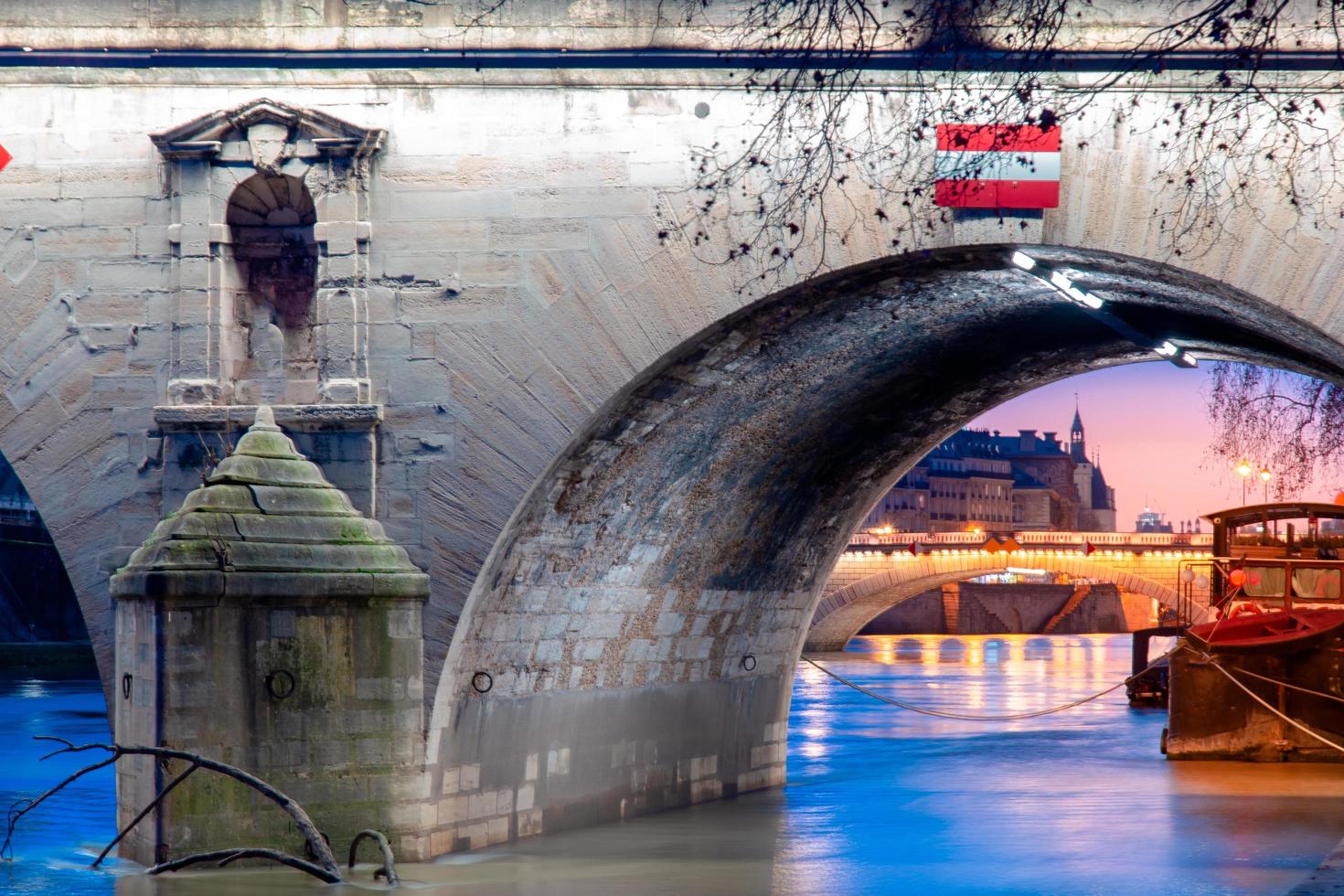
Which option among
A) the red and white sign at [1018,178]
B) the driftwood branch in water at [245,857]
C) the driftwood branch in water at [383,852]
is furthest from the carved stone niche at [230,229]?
the red and white sign at [1018,178]

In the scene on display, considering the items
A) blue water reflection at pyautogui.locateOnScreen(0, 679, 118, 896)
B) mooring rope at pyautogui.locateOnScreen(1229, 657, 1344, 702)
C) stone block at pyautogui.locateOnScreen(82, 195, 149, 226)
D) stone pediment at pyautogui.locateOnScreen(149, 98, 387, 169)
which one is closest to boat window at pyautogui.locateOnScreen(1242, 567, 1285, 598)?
mooring rope at pyautogui.locateOnScreen(1229, 657, 1344, 702)

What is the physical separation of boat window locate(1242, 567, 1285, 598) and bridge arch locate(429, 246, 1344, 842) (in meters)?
8.00

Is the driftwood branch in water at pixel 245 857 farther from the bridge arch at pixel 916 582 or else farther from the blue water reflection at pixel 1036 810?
the bridge arch at pixel 916 582

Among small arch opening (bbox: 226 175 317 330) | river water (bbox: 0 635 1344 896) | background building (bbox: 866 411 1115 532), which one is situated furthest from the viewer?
background building (bbox: 866 411 1115 532)

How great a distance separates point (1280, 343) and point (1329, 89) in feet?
10.6

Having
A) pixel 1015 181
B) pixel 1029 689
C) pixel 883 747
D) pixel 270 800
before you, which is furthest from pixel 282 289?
pixel 1029 689

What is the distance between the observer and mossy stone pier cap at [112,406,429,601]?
9.98 meters

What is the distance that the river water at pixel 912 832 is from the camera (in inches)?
456

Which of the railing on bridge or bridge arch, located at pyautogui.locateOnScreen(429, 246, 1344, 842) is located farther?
the railing on bridge

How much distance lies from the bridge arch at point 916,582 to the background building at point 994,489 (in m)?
53.2

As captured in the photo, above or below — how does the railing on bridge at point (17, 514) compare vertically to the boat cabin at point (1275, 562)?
above

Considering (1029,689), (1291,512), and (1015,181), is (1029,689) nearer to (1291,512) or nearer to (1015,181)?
(1291,512)

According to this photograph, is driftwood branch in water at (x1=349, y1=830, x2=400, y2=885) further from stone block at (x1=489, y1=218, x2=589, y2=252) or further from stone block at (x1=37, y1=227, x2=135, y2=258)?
stone block at (x1=37, y1=227, x2=135, y2=258)

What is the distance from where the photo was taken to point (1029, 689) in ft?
127
